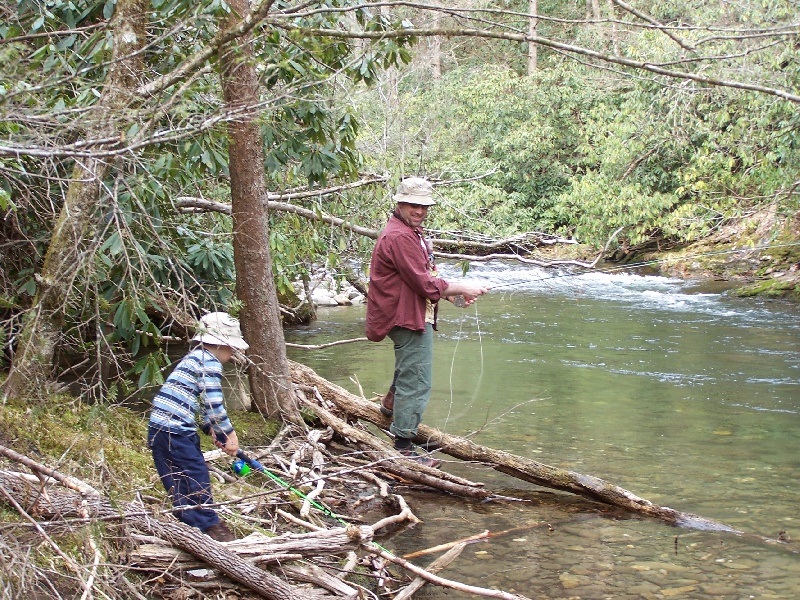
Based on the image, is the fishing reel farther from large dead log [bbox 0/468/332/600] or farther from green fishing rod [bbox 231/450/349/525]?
large dead log [bbox 0/468/332/600]

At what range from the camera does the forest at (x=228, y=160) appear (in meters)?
3.33

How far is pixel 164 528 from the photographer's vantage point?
121 inches

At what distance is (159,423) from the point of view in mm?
3596

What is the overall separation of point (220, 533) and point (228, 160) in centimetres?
288

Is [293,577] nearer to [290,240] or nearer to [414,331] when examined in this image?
[414,331]

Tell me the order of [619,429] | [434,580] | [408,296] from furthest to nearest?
[619,429] < [408,296] < [434,580]

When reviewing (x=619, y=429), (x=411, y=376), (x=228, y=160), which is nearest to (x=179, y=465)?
(x=411, y=376)

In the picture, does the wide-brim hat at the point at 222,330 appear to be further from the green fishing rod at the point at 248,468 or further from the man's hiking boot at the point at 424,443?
the man's hiking boot at the point at 424,443

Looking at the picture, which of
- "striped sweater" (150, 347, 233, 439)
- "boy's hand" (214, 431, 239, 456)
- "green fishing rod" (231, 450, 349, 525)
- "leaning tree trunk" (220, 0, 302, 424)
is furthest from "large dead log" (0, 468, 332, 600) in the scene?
"leaning tree trunk" (220, 0, 302, 424)

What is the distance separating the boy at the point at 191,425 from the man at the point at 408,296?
148cm

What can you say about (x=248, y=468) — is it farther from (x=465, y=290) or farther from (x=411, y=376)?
(x=465, y=290)

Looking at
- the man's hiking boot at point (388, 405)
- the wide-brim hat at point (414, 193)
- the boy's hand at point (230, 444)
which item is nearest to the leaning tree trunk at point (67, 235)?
the boy's hand at point (230, 444)

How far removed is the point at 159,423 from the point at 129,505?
0.56 meters

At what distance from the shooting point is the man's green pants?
5.14m
